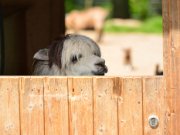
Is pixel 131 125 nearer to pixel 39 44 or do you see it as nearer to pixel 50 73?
pixel 50 73

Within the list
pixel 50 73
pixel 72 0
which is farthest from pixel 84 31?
pixel 50 73

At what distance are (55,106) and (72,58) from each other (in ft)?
2.10

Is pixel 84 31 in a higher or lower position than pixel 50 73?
higher

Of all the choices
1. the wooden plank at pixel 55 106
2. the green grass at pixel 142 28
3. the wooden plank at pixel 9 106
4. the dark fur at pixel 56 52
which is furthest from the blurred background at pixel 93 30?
the wooden plank at pixel 55 106

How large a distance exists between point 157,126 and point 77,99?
1.76 ft

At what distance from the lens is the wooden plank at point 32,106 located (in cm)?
439

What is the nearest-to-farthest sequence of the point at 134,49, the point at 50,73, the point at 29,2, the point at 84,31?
the point at 50,73, the point at 29,2, the point at 134,49, the point at 84,31

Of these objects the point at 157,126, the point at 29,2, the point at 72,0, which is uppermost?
the point at 72,0

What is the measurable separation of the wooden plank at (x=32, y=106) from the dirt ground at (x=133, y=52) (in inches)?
298

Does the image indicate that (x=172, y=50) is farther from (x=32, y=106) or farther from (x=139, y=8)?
(x=139, y=8)

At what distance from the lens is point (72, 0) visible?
97.2 ft

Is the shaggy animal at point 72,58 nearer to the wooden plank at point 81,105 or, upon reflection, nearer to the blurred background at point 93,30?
the wooden plank at point 81,105

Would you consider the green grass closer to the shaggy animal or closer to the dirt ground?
the dirt ground

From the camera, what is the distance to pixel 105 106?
4.34 m
